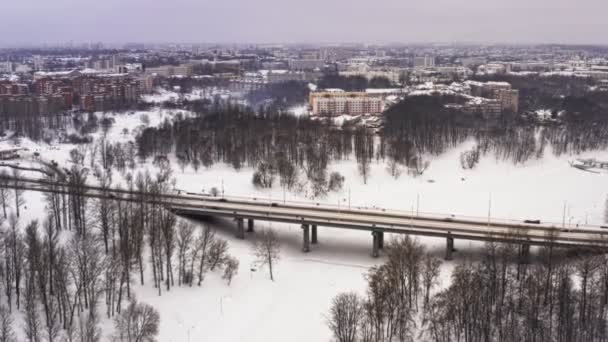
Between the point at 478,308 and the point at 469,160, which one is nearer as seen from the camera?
the point at 478,308

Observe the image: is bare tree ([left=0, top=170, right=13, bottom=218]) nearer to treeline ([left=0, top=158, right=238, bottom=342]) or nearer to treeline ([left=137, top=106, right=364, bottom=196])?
treeline ([left=0, top=158, right=238, bottom=342])

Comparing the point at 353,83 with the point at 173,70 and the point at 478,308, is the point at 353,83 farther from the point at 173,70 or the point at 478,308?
the point at 478,308

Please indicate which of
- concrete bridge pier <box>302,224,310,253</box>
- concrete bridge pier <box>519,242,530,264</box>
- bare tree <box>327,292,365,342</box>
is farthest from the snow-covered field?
concrete bridge pier <box>519,242,530,264</box>

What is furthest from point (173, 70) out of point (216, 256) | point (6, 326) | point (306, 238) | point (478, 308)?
point (478, 308)

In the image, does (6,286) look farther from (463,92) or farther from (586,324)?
(463,92)

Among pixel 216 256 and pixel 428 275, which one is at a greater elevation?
pixel 428 275
